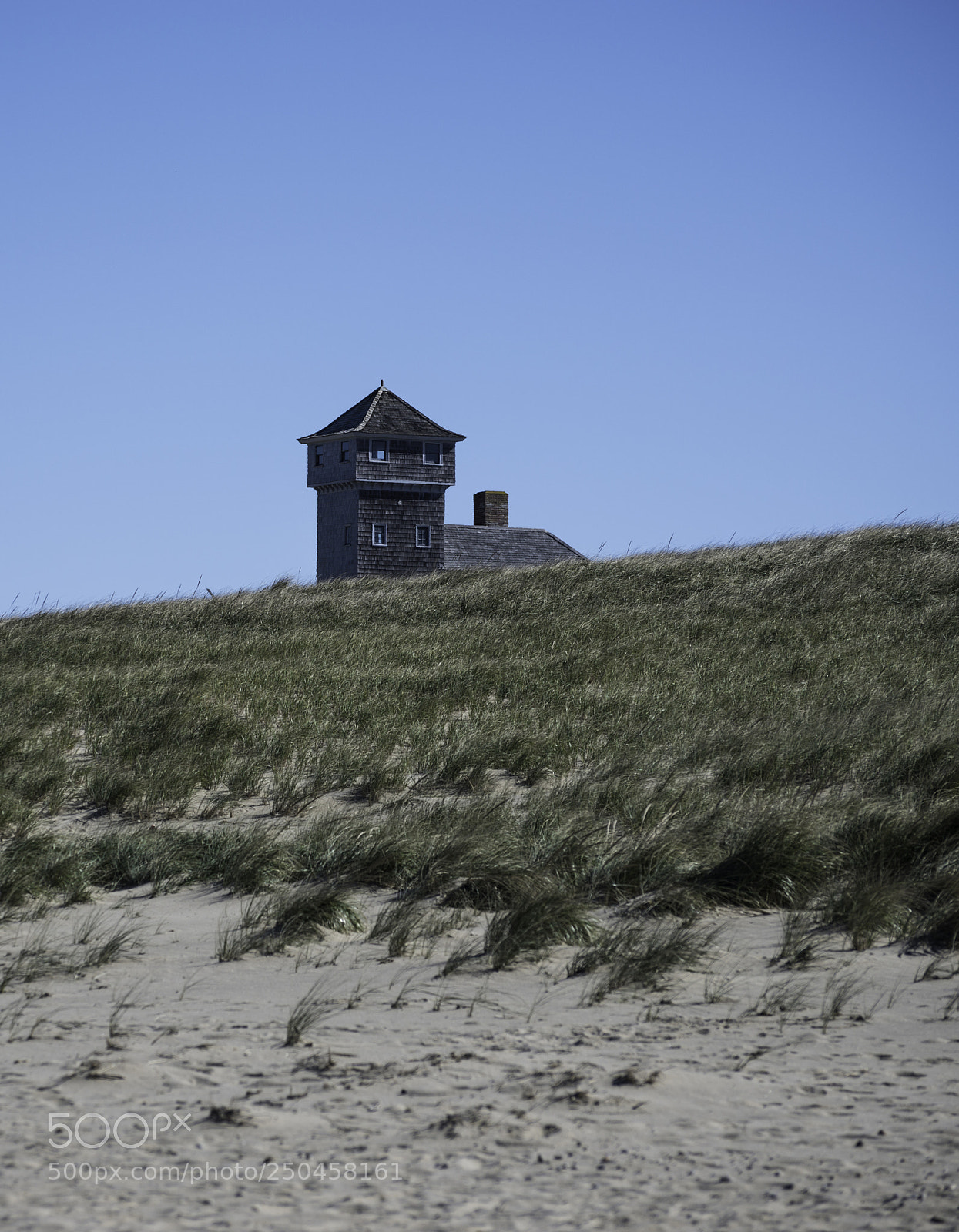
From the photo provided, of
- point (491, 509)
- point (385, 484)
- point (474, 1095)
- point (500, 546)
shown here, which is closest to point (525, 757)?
point (474, 1095)

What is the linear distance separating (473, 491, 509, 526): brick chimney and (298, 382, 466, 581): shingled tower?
164 inches

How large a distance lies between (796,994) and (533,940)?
44.8 inches

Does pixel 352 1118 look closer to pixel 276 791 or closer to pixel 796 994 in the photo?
pixel 796 994

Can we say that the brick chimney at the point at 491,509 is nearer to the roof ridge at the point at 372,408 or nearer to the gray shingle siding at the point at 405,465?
the gray shingle siding at the point at 405,465

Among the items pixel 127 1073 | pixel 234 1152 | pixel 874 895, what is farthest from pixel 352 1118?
pixel 874 895

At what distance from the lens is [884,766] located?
25.9ft

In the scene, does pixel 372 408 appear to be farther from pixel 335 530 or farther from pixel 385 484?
pixel 335 530

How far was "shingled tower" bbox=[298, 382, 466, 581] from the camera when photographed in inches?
1831

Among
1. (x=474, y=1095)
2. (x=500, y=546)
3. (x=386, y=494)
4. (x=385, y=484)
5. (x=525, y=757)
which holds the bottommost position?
(x=474, y=1095)

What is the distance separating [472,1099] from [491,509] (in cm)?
4914

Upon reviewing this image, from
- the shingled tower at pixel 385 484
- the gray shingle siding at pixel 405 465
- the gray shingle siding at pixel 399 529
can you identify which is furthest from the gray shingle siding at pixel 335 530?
the gray shingle siding at pixel 405 465

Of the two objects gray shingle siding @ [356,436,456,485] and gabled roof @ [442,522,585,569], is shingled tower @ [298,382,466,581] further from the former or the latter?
gabled roof @ [442,522,585,569]

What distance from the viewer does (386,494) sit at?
46875 millimetres

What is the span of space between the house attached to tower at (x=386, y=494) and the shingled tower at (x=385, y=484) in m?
0.03
